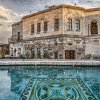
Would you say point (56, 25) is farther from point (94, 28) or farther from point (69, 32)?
point (94, 28)

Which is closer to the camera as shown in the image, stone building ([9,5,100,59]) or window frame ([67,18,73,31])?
stone building ([9,5,100,59])

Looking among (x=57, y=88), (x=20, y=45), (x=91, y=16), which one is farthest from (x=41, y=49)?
(x=57, y=88)

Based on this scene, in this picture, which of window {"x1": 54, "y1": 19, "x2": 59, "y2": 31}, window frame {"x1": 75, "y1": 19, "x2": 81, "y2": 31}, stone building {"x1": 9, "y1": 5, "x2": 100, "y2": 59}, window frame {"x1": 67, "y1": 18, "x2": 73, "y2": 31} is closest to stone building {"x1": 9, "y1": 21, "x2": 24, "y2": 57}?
stone building {"x1": 9, "y1": 5, "x2": 100, "y2": 59}

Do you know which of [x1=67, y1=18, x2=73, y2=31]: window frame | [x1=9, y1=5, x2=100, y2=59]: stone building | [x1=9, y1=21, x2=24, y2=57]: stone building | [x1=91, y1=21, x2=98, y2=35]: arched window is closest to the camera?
[x1=9, y1=5, x2=100, y2=59]: stone building

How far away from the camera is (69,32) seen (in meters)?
24.2

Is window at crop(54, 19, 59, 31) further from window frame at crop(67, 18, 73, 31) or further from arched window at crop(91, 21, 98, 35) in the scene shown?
arched window at crop(91, 21, 98, 35)

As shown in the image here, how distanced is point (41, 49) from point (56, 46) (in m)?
2.98

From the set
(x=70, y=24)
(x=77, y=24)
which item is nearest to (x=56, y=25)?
(x=70, y=24)

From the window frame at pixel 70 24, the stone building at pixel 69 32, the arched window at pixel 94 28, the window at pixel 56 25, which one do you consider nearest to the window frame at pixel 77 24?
the stone building at pixel 69 32

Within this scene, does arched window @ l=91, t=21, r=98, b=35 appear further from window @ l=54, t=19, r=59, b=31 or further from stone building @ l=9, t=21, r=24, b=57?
stone building @ l=9, t=21, r=24, b=57

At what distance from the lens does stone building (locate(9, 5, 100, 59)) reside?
2398 centimetres

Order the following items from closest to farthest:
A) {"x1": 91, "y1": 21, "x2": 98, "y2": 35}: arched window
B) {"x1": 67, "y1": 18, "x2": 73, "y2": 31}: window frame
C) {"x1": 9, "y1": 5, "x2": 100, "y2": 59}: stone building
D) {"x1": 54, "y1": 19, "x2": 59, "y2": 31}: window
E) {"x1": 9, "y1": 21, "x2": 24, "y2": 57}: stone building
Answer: {"x1": 9, "y1": 5, "x2": 100, "y2": 59}: stone building → {"x1": 67, "y1": 18, "x2": 73, "y2": 31}: window frame → {"x1": 54, "y1": 19, "x2": 59, "y2": 31}: window → {"x1": 91, "y1": 21, "x2": 98, "y2": 35}: arched window → {"x1": 9, "y1": 21, "x2": 24, "y2": 57}: stone building

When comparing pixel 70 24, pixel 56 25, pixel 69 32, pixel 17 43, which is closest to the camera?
pixel 69 32

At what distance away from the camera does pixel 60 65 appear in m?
18.2
